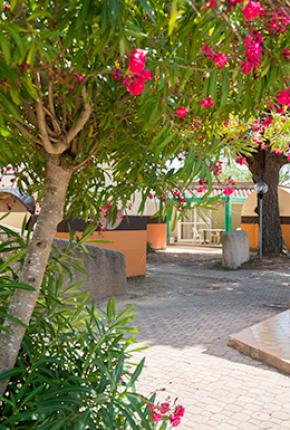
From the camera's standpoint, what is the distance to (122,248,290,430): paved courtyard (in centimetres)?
447

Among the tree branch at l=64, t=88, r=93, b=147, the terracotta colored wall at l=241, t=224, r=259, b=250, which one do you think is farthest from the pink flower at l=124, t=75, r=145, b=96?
the terracotta colored wall at l=241, t=224, r=259, b=250

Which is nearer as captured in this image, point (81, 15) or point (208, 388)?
point (81, 15)

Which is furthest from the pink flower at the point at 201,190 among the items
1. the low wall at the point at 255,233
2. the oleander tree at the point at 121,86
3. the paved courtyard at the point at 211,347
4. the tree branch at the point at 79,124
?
the low wall at the point at 255,233

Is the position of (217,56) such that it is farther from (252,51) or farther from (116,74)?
(116,74)

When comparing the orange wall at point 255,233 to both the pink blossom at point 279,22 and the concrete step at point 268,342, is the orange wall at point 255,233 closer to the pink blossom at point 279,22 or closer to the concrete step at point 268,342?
the concrete step at point 268,342

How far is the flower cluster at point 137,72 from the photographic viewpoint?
161cm

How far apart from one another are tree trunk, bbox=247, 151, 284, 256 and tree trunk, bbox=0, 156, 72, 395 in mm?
16696

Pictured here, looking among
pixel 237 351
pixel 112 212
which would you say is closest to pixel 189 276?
pixel 237 351

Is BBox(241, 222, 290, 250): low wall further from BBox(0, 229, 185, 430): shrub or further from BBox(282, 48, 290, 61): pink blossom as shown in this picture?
→ BBox(282, 48, 290, 61): pink blossom

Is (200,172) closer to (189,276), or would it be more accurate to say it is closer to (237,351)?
(237,351)

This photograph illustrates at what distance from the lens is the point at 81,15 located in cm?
163

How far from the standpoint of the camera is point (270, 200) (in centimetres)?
1883

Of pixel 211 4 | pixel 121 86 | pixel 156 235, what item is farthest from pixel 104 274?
pixel 156 235

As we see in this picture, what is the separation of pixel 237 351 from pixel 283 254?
41.7 ft
